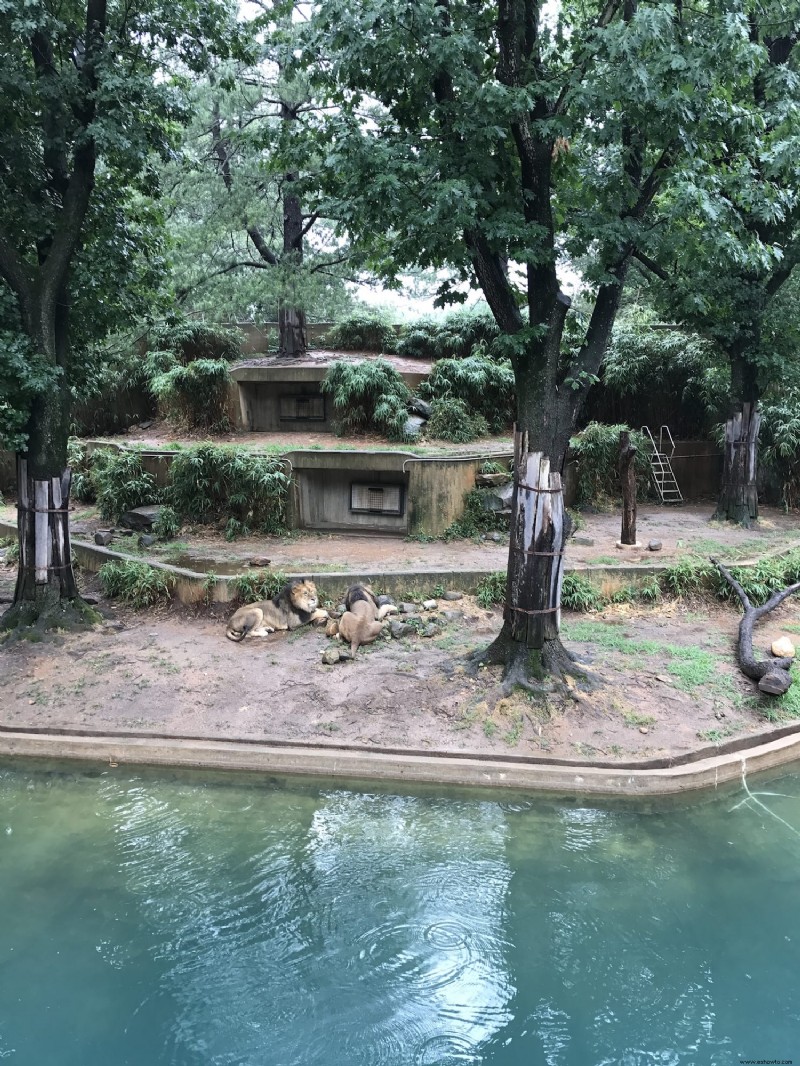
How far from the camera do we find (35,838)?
Result: 5203mm

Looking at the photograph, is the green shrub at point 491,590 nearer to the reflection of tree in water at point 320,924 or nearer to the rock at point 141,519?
the reflection of tree in water at point 320,924

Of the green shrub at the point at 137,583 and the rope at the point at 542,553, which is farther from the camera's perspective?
the green shrub at the point at 137,583

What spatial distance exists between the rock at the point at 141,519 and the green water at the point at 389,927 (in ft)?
18.2

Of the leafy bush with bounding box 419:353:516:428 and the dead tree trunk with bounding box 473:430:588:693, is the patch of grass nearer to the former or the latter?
the dead tree trunk with bounding box 473:430:588:693

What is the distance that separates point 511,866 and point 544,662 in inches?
82.5

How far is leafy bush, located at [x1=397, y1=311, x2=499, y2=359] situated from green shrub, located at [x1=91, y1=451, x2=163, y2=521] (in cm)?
737

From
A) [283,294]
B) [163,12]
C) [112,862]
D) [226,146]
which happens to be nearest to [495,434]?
[283,294]

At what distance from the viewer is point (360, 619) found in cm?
785

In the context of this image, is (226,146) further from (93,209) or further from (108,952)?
(108,952)

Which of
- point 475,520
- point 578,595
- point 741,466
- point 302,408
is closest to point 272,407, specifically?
point 302,408

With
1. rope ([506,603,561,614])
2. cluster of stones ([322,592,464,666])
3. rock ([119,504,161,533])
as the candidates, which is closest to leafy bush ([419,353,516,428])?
rock ([119,504,161,533])

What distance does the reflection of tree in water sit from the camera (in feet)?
12.0

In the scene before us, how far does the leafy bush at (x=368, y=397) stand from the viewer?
1299 centimetres

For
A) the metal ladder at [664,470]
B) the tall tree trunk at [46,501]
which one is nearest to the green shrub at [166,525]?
the tall tree trunk at [46,501]
